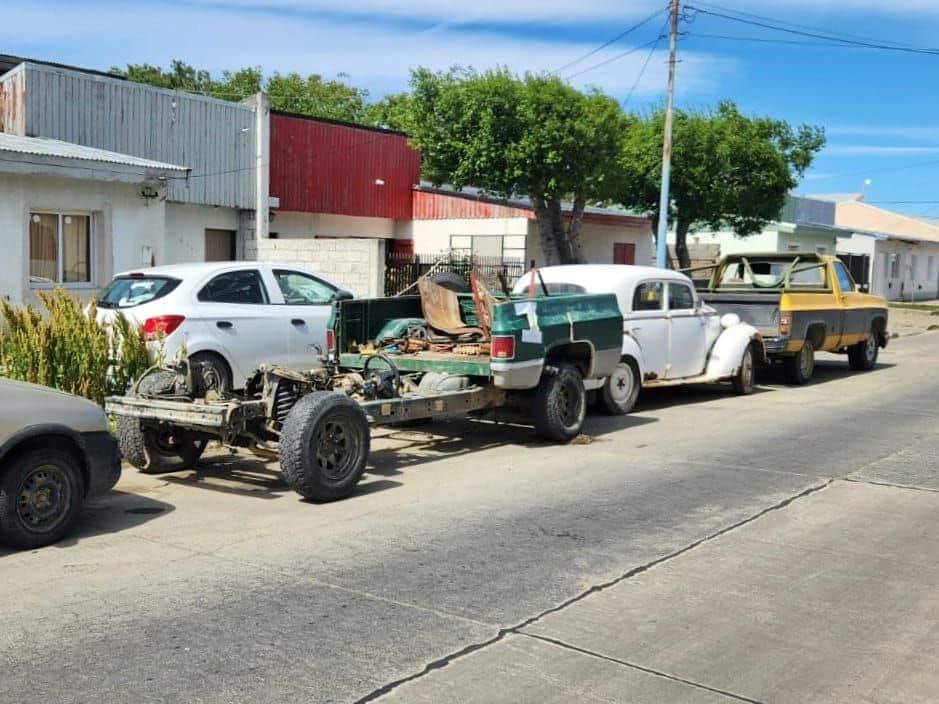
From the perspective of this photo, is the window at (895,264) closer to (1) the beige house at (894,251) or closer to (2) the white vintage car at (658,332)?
(1) the beige house at (894,251)

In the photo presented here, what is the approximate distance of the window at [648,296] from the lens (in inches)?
483

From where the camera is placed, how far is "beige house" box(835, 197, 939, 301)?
4603 centimetres

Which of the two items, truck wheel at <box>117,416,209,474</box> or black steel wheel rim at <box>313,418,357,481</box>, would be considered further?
truck wheel at <box>117,416,209,474</box>

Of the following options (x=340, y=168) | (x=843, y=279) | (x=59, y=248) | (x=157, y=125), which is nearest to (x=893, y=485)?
(x=843, y=279)

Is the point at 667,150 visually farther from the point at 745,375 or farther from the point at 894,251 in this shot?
the point at 894,251

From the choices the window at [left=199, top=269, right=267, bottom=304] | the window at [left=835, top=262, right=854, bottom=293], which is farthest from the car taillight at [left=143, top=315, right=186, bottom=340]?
the window at [left=835, top=262, right=854, bottom=293]

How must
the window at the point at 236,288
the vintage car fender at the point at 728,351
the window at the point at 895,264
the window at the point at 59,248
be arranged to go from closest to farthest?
the window at the point at 236,288 < the vintage car fender at the point at 728,351 < the window at the point at 59,248 < the window at the point at 895,264

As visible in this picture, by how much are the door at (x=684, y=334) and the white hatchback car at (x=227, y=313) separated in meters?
4.26

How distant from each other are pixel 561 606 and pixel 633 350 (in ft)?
22.8

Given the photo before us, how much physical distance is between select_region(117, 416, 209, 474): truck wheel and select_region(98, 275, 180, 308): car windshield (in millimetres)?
2440

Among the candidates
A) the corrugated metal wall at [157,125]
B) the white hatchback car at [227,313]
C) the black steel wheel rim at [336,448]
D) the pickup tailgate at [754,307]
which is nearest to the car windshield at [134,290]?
the white hatchback car at [227,313]

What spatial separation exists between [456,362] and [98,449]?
363 centimetres

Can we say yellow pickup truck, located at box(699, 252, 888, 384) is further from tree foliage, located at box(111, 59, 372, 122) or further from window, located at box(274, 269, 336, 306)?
tree foliage, located at box(111, 59, 372, 122)

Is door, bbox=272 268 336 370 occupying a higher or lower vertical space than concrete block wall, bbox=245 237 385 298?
lower
